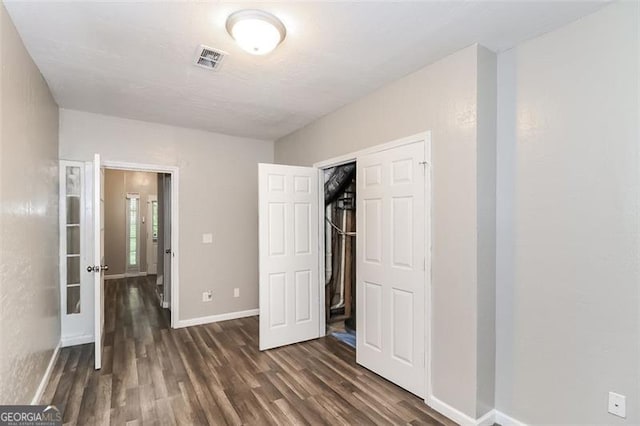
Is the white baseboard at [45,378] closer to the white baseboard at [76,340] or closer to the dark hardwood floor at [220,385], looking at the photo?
the dark hardwood floor at [220,385]

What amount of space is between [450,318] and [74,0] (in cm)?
294

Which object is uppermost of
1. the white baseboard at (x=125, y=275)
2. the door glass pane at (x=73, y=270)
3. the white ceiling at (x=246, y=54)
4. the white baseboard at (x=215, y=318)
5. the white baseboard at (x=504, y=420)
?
the white ceiling at (x=246, y=54)

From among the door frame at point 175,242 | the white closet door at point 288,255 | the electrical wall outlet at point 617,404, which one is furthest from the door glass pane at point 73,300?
the electrical wall outlet at point 617,404

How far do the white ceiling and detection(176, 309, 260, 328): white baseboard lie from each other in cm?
264

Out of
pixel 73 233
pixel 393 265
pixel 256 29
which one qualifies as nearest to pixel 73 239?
pixel 73 233

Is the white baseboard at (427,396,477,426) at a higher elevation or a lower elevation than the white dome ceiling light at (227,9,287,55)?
lower

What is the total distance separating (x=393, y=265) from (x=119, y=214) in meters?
7.29

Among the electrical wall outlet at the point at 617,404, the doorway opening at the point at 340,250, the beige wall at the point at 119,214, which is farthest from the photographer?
the beige wall at the point at 119,214

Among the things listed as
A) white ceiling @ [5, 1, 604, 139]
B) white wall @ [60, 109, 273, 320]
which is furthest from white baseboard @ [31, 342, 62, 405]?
white ceiling @ [5, 1, 604, 139]

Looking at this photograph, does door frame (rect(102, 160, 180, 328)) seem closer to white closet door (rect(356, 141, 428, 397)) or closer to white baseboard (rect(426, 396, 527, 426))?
white closet door (rect(356, 141, 428, 397))

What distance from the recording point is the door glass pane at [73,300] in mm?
3518

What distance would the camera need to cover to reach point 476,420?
207 centimetres

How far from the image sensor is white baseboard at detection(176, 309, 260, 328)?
407cm

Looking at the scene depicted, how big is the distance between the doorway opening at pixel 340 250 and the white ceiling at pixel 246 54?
3.94 ft
